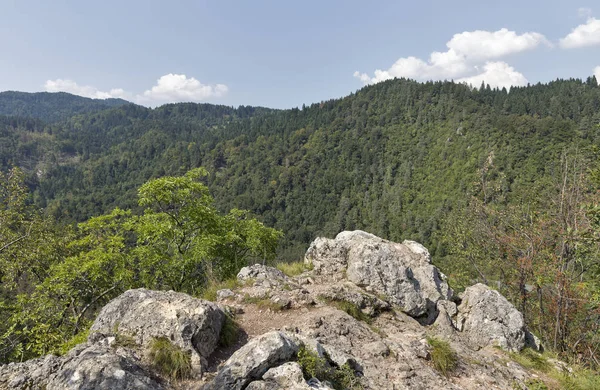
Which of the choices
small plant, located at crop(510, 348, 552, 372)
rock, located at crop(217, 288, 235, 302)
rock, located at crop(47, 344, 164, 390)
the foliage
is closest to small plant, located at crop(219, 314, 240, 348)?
rock, located at crop(217, 288, 235, 302)

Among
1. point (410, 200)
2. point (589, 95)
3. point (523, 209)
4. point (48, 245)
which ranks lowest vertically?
point (410, 200)

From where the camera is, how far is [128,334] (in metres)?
7.02

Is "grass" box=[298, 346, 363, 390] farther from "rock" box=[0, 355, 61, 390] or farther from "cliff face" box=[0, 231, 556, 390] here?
"rock" box=[0, 355, 61, 390]

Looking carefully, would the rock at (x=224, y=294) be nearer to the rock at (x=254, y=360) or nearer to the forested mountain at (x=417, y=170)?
the rock at (x=254, y=360)

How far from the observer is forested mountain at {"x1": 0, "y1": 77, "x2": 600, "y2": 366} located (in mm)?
13023

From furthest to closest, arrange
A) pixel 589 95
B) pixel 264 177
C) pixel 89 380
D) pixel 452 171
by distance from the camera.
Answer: pixel 264 177, pixel 589 95, pixel 452 171, pixel 89 380

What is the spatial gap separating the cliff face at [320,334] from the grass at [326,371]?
0.9 inches

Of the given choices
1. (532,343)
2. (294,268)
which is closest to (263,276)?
(294,268)

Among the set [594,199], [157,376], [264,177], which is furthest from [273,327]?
[264,177]

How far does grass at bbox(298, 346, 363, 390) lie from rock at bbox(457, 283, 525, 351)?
6.03 metres

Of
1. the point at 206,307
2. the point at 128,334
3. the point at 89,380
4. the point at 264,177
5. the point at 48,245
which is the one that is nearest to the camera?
the point at 89,380

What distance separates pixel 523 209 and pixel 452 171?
139601 millimetres

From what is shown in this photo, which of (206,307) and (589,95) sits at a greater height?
(589,95)

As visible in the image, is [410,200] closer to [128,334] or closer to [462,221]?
[462,221]
